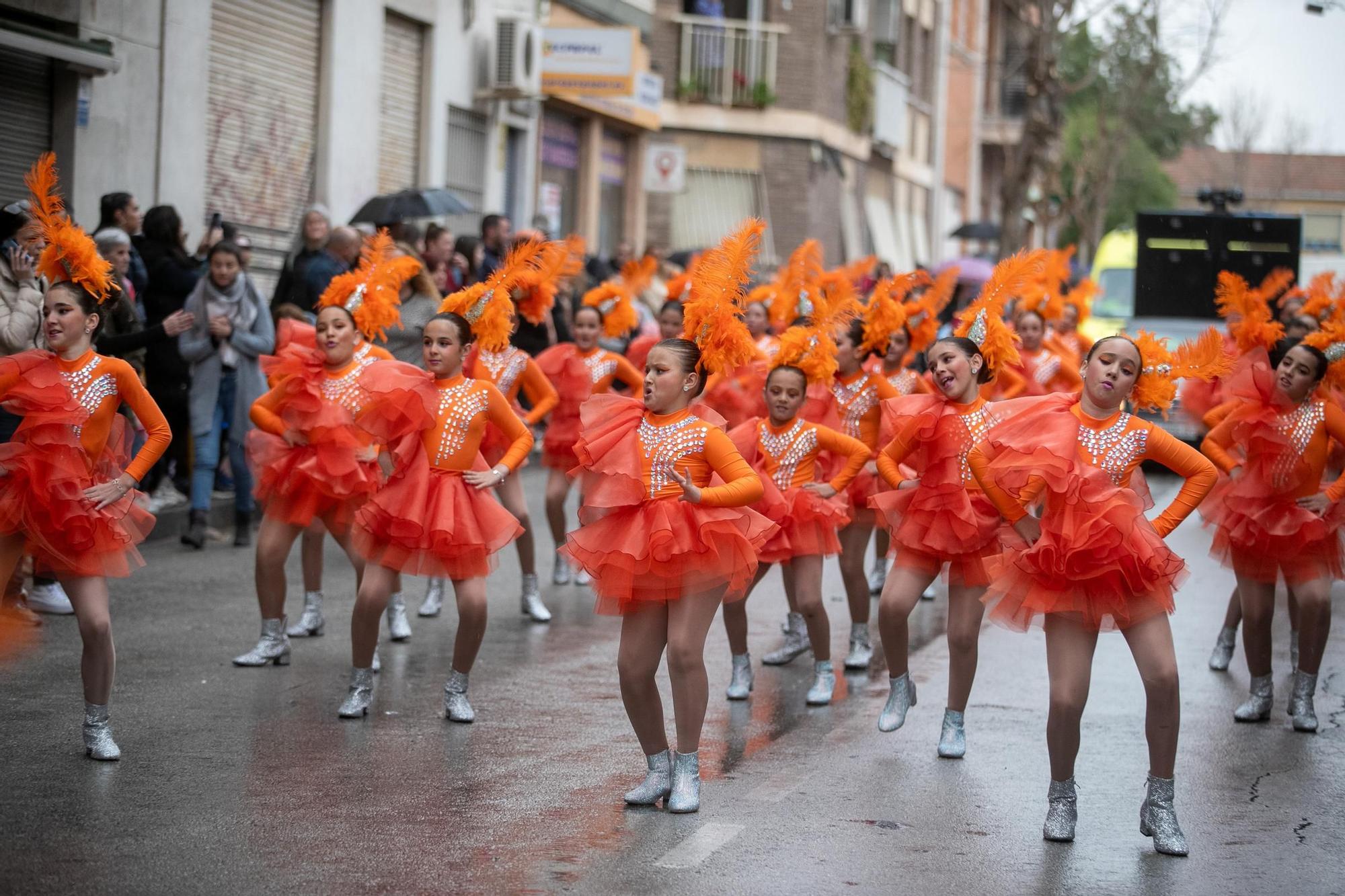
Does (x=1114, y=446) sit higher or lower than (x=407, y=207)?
lower

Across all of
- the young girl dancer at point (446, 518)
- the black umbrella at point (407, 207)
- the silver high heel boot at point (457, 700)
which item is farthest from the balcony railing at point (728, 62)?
the silver high heel boot at point (457, 700)

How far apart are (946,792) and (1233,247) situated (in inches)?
783

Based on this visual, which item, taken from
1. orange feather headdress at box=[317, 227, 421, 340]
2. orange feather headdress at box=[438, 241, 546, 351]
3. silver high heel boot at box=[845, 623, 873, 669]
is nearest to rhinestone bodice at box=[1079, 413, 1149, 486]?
orange feather headdress at box=[438, 241, 546, 351]

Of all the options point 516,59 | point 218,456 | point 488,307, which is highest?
point 516,59

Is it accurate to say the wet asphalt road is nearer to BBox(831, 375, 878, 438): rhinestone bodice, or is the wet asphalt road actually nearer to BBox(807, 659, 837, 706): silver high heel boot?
BBox(807, 659, 837, 706): silver high heel boot

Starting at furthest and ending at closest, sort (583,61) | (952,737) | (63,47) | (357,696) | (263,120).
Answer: (583,61), (263,120), (63,47), (357,696), (952,737)

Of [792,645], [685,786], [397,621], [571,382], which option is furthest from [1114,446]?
[571,382]

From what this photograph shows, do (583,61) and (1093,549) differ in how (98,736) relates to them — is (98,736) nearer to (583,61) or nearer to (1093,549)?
(1093,549)

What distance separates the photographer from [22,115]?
47.1 feet

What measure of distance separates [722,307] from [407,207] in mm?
10096

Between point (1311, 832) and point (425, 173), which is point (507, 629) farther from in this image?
point (425, 173)

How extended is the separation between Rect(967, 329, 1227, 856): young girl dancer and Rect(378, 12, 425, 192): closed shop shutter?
15.3 m

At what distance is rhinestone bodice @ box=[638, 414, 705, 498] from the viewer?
6676mm

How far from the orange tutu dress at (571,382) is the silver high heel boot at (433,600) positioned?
1237mm
